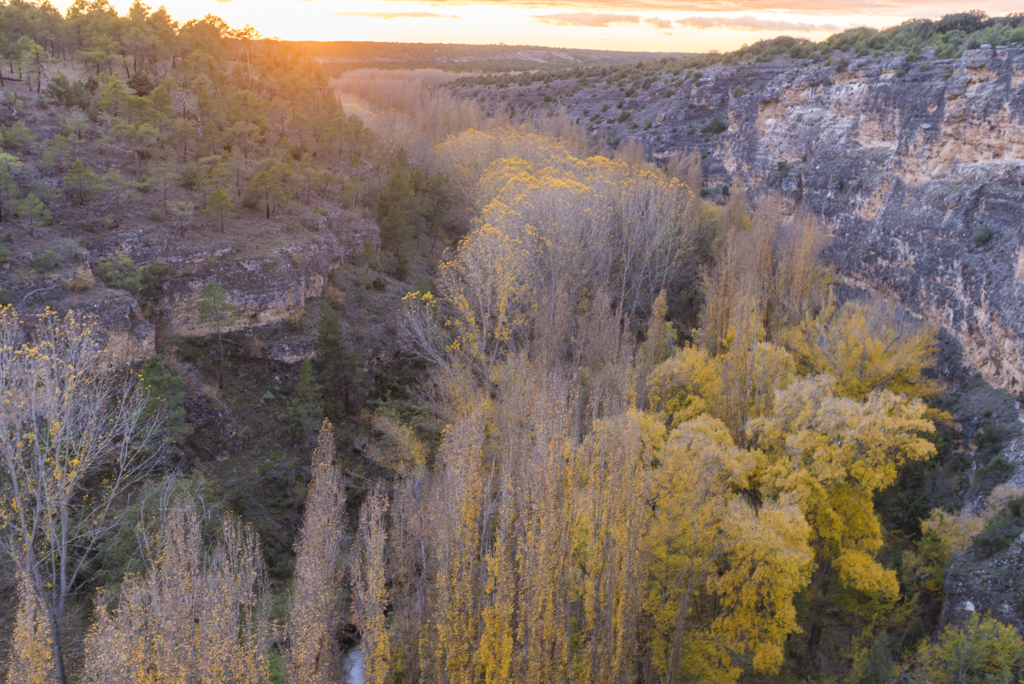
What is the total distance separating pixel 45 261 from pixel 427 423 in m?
14.8

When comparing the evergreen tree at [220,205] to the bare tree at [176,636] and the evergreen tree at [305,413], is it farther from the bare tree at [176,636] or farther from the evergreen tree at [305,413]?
the bare tree at [176,636]

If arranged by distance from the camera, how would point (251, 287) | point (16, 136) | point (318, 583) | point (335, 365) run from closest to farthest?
1. point (318, 583)
2. point (335, 365)
3. point (16, 136)
4. point (251, 287)

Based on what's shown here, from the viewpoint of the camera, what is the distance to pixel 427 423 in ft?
82.8

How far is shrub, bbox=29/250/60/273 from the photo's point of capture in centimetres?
2341

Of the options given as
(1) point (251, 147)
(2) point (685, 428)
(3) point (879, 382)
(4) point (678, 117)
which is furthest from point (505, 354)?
(4) point (678, 117)

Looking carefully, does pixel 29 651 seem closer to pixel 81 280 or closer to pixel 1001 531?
pixel 81 280

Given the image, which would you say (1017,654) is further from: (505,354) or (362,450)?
(362,450)

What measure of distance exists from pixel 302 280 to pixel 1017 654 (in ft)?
91.0

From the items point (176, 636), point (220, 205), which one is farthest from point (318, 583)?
point (220, 205)

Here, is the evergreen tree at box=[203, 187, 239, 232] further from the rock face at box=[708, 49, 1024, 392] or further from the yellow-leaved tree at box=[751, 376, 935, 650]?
→ the rock face at box=[708, 49, 1024, 392]

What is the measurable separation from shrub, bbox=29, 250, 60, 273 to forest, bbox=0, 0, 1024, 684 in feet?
0.39

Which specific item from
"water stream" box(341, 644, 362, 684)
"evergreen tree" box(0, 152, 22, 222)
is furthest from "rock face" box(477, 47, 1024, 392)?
"evergreen tree" box(0, 152, 22, 222)

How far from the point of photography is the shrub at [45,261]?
23406 mm

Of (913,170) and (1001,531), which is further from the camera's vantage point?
(913,170)
